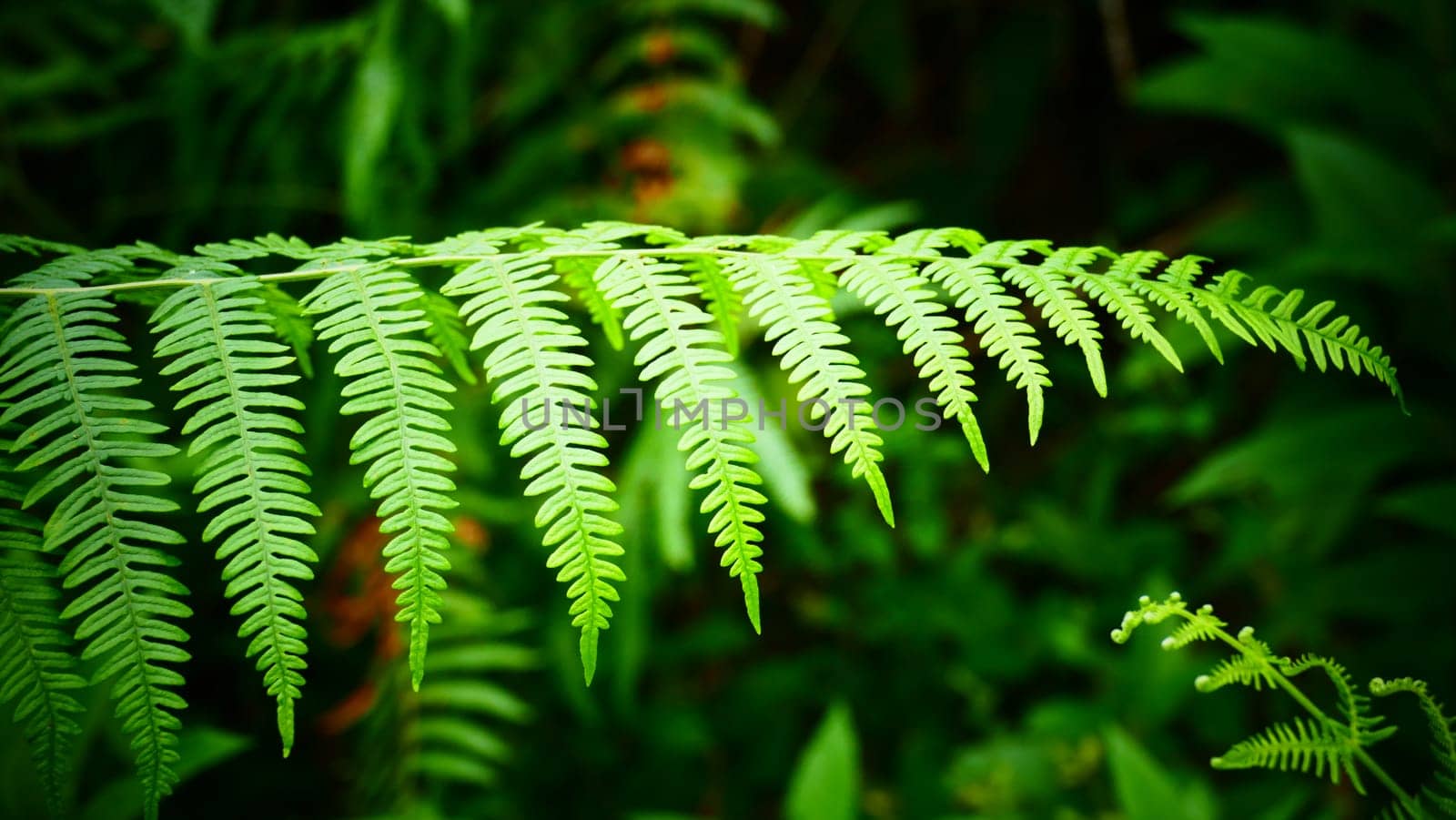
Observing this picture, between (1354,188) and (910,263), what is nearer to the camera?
(910,263)

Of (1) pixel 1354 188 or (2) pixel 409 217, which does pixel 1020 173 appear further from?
(2) pixel 409 217

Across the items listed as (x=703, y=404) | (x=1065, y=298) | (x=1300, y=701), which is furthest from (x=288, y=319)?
(x=1300, y=701)

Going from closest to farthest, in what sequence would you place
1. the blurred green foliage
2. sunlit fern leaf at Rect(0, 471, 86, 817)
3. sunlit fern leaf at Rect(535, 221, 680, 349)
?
sunlit fern leaf at Rect(0, 471, 86, 817)
sunlit fern leaf at Rect(535, 221, 680, 349)
the blurred green foliage

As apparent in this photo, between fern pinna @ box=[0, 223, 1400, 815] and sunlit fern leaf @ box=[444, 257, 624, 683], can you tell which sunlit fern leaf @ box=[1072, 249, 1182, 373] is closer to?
fern pinna @ box=[0, 223, 1400, 815]

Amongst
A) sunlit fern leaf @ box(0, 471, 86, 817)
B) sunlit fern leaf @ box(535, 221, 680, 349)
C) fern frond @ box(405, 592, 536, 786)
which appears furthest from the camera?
fern frond @ box(405, 592, 536, 786)

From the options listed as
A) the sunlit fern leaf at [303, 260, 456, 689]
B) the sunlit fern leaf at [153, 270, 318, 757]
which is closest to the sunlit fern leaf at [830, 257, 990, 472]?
the sunlit fern leaf at [303, 260, 456, 689]

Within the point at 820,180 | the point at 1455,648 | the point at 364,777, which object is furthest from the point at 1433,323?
the point at 364,777
